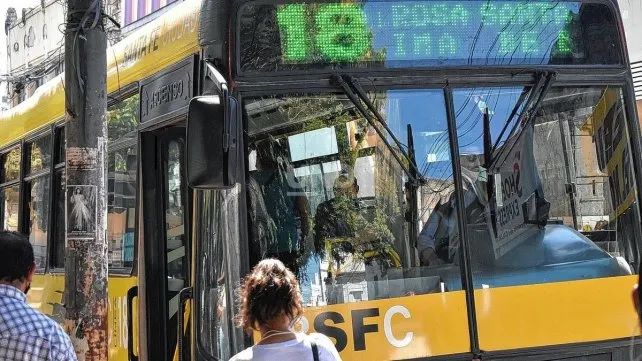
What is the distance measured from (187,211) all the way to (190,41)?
90cm

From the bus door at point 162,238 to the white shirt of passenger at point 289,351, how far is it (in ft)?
7.03

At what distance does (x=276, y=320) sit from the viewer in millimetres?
3061

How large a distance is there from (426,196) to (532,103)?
28.0 inches

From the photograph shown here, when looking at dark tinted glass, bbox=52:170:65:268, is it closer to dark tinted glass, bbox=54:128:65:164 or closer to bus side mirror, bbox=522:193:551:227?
dark tinted glass, bbox=54:128:65:164


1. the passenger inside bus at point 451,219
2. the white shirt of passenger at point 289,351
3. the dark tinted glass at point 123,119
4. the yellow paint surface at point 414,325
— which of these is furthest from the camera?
the dark tinted glass at point 123,119

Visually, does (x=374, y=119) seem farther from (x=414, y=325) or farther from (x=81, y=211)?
(x=81, y=211)

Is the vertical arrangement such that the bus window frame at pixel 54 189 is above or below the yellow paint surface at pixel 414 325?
above

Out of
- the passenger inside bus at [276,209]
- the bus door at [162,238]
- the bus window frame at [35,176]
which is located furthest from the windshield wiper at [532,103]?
the bus window frame at [35,176]

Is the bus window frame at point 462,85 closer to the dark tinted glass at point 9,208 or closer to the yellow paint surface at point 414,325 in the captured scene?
the yellow paint surface at point 414,325

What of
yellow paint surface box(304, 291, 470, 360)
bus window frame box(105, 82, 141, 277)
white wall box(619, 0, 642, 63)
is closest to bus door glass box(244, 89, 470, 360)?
yellow paint surface box(304, 291, 470, 360)

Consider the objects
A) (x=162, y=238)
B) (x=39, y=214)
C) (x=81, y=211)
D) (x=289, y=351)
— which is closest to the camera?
(x=289, y=351)

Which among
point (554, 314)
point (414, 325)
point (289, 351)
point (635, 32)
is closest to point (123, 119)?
point (414, 325)

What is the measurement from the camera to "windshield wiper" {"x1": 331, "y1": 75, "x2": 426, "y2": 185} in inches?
165

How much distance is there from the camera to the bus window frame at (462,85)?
4.12m
